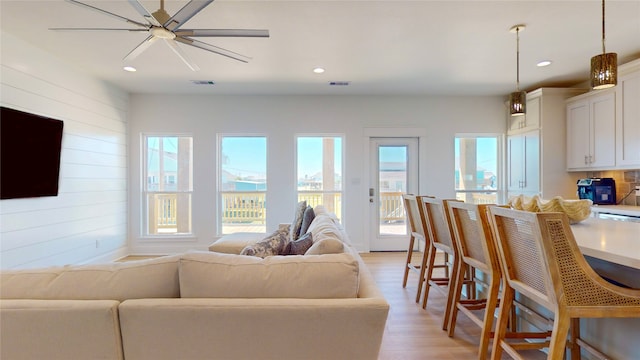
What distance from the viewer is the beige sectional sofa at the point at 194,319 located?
121 cm

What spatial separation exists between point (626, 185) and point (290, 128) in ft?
15.1

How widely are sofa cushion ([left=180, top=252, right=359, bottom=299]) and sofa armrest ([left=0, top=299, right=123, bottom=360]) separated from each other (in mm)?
302

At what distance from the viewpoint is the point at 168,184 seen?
5.12 m

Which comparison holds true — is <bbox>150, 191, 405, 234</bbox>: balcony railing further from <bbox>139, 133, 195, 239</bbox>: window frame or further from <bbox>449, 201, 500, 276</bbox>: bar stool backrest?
<bbox>449, 201, 500, 276</bbox>: bar stool backrest

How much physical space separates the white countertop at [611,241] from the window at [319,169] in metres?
3.41

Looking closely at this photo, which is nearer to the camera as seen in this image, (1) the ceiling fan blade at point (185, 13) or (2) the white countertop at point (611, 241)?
(2) the white countertop at point (611, 241)

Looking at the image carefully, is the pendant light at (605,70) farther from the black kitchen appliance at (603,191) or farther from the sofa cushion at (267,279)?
the black kitchen appliance at (603,191)

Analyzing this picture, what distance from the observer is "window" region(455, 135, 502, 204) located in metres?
5.22

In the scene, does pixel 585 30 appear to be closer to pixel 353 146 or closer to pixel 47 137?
pixel 353 146

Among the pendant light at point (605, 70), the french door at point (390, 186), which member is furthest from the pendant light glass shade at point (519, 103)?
the french door at point (390, 186)

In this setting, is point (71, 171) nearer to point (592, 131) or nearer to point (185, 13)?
point (185, 13)

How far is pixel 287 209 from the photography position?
199 inches

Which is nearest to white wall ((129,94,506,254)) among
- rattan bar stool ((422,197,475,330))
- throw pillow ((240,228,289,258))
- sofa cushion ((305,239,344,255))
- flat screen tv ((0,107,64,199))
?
flat screen tv ((0,107,64,199))

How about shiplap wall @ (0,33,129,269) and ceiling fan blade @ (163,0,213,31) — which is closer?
ceiling fan blade @ (163,0,213,31)
